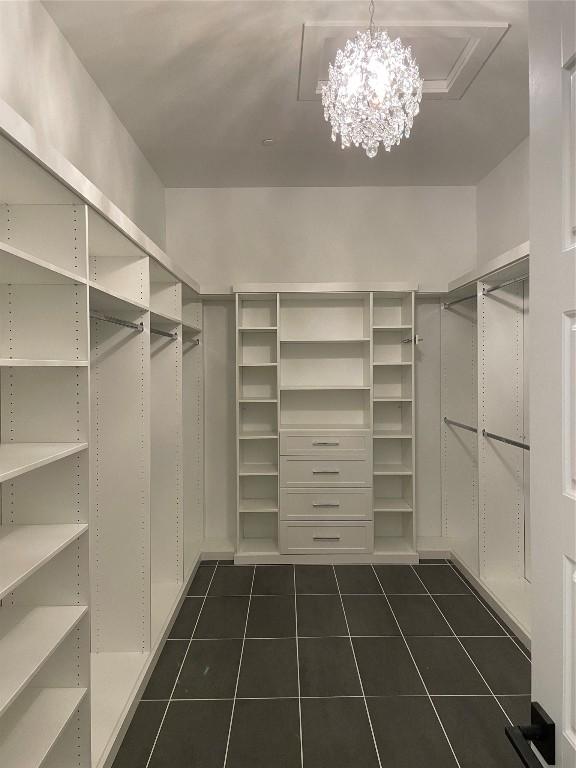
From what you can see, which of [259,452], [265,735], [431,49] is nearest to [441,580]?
[259,452]

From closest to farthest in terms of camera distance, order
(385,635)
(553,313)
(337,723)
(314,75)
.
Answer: (553,313) < (337,723) < (314,75) < (385,635)

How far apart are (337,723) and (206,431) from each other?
2569 mm

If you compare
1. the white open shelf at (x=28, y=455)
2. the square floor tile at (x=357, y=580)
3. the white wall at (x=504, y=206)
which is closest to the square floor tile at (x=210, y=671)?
the square floor tile at (x=357, y=580)

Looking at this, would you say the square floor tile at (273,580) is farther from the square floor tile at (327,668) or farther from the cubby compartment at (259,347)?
the cubby compartment at (259,347)

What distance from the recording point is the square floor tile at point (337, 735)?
1991mm

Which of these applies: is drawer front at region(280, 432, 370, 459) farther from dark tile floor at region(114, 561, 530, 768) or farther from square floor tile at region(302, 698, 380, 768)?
square floor tile at region(302, 698, 380, 768)

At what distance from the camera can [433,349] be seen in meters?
4.38

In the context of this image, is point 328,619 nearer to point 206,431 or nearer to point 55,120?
point 206,431

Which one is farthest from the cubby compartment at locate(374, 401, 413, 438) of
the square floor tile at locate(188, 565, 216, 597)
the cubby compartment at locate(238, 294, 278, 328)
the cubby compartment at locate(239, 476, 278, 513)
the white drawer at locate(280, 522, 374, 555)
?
the square floor tile at locate(188, 565, 216, 597)

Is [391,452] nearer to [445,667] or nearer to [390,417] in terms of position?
[390,417]

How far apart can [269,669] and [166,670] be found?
1.67 feet

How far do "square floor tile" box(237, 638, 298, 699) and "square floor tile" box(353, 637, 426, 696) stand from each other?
343 mm

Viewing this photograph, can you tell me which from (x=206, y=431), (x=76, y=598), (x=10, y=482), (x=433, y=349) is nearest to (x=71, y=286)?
(x=10, y=482)

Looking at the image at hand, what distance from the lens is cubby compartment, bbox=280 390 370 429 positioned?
4297mm
